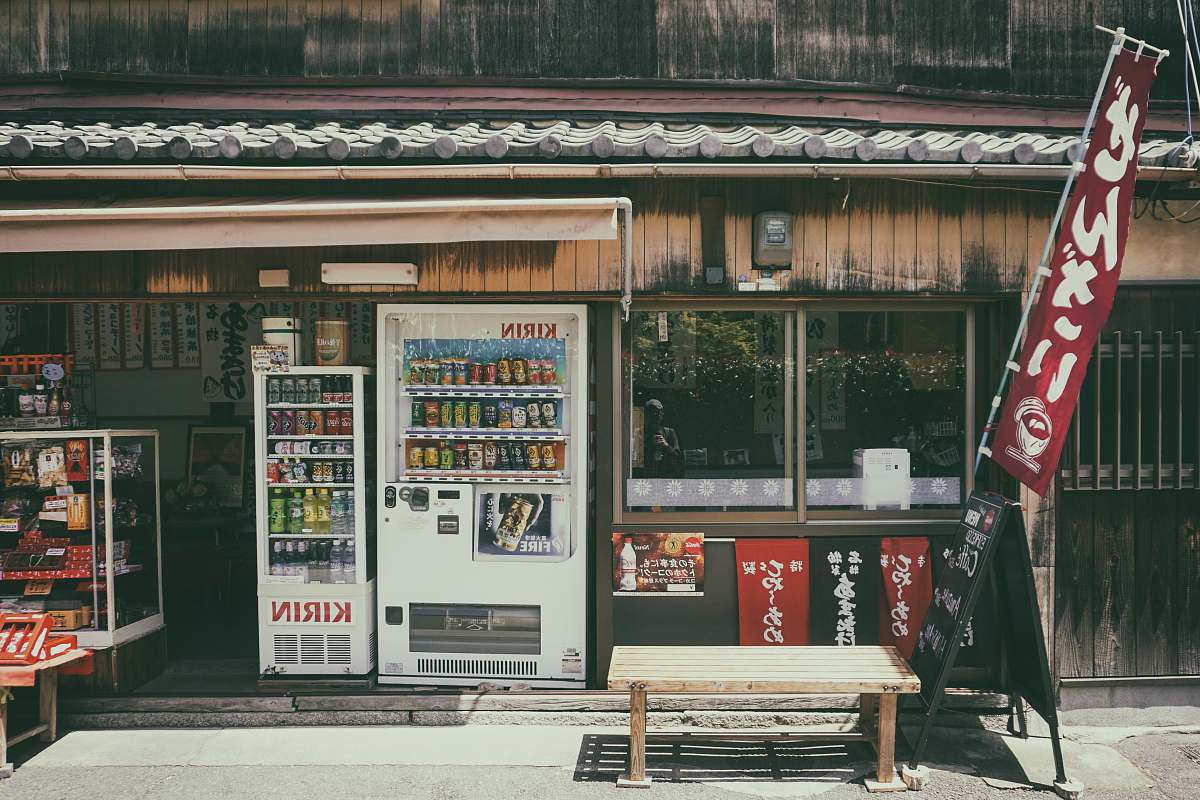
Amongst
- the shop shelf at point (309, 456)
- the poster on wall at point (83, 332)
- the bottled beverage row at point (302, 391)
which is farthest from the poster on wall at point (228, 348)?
the shop shelf at point (309, 456)

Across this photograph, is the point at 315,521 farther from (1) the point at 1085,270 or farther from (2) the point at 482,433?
(1) the point at 1085,270

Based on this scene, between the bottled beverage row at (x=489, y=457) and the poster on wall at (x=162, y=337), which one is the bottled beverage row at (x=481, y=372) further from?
the poster on wall at (x=162, y=337)

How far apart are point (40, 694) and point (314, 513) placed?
7.09 ft

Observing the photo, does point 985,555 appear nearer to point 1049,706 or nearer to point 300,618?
point 1049,706

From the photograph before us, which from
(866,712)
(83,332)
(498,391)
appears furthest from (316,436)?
(83,332)

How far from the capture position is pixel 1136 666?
19.9 ft

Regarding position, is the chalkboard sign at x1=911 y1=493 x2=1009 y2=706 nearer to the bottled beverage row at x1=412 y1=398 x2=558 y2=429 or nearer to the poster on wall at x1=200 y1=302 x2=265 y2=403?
the bottled beverage row at x1=412 y1=398 x2=558 y2=429

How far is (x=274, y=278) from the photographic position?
6.00 m

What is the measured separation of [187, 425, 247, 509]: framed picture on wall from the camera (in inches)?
387

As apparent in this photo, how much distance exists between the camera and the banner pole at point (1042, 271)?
505 centimetres

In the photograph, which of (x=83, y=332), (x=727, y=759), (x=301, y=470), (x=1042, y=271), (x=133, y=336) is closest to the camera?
(x=1042, y=271)

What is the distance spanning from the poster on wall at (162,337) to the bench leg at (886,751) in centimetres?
866

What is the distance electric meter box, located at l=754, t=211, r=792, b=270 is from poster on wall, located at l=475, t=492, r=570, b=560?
2.37 meters

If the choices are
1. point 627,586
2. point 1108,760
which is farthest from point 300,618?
point 1108,760
